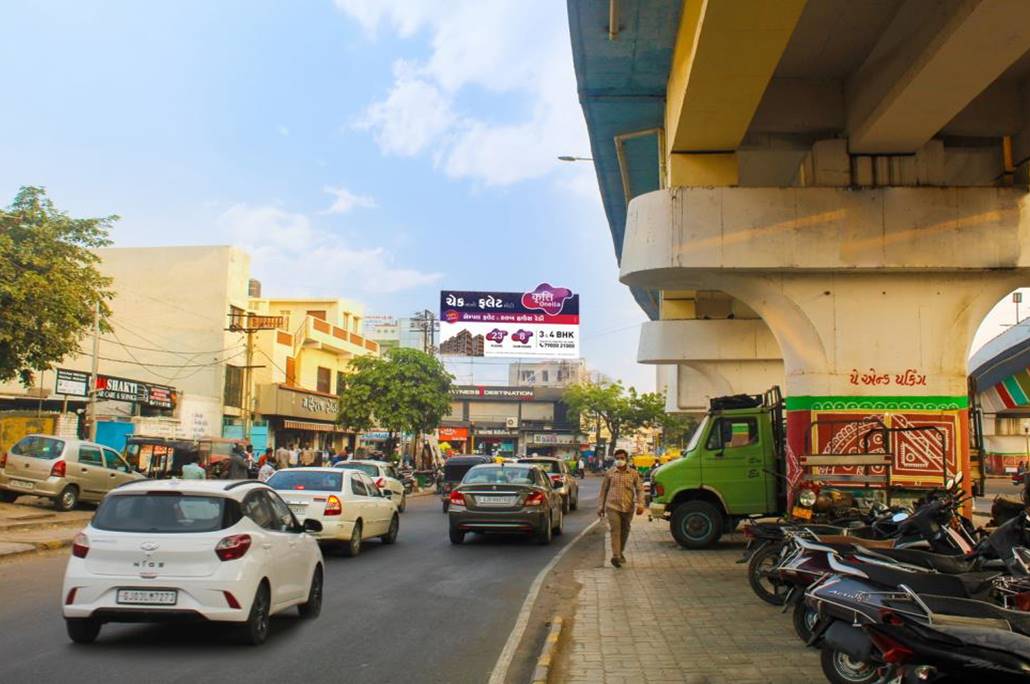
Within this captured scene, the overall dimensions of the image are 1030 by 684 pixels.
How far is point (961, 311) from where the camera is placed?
14.2m

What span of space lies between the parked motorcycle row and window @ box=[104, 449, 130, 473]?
736 inches

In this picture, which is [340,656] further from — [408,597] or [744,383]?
[744,383]

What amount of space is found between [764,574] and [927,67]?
6.02 meters

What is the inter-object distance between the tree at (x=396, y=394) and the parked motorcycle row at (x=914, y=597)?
3317 centimetres

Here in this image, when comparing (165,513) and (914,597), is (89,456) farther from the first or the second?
(914,597)

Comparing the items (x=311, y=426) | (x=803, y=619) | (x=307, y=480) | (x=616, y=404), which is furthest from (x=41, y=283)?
(x=616, y=404)

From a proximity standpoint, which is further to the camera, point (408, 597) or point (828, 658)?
point (408, 597)

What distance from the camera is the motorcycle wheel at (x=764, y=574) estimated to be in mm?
10500

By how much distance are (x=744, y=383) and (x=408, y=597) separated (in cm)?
1917

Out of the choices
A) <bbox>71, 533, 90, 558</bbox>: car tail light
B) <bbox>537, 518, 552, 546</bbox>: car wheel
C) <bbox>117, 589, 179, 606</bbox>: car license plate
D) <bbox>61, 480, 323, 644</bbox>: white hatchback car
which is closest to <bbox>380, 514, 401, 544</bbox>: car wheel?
<bbox>537, 518, 552, 546</bbox>: car wheel

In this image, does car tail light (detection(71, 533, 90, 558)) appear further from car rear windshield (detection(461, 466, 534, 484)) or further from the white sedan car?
car rear windshield (detection(461, 466, 534, 484))

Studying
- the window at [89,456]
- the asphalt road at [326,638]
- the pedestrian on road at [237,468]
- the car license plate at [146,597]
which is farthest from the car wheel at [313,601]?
the pedestrian on road at [237,468]

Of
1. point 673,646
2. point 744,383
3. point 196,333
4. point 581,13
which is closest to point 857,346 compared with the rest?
point 581,13

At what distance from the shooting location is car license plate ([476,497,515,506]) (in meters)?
17.3
